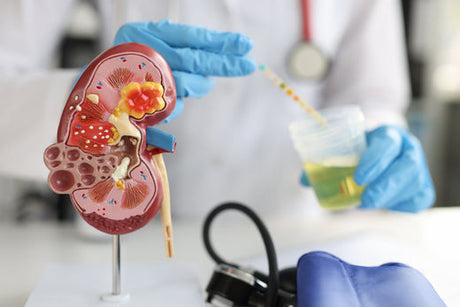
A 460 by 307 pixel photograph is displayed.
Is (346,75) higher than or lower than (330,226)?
higher

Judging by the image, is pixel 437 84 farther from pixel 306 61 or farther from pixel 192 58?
pixel 192 58

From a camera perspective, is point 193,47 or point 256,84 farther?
point 256,84

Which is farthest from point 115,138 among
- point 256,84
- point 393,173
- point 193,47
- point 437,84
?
point 437,84

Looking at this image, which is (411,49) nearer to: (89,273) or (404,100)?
(404,100)

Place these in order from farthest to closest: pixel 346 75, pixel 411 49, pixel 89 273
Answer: pixel 411 49 < pixel 346 75 < pixel 89 273

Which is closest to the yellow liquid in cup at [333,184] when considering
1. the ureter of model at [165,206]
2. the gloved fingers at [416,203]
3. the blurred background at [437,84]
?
the gloved fingers at [416,203]

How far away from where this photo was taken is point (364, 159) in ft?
2.34

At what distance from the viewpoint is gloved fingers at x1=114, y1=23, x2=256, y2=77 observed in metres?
0.59

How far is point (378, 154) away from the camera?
73 cm

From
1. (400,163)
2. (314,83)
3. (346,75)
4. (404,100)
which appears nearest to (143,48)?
(400,163)

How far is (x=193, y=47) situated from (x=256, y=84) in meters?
0.45

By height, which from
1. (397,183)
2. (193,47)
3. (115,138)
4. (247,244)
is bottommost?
(247,244)

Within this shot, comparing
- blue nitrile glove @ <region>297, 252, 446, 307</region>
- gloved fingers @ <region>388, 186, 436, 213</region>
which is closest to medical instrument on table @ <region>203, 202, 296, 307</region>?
blue nitrile glove @ <region>297, 252, 446, 307</region>

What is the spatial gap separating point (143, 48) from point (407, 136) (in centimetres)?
→ 54
